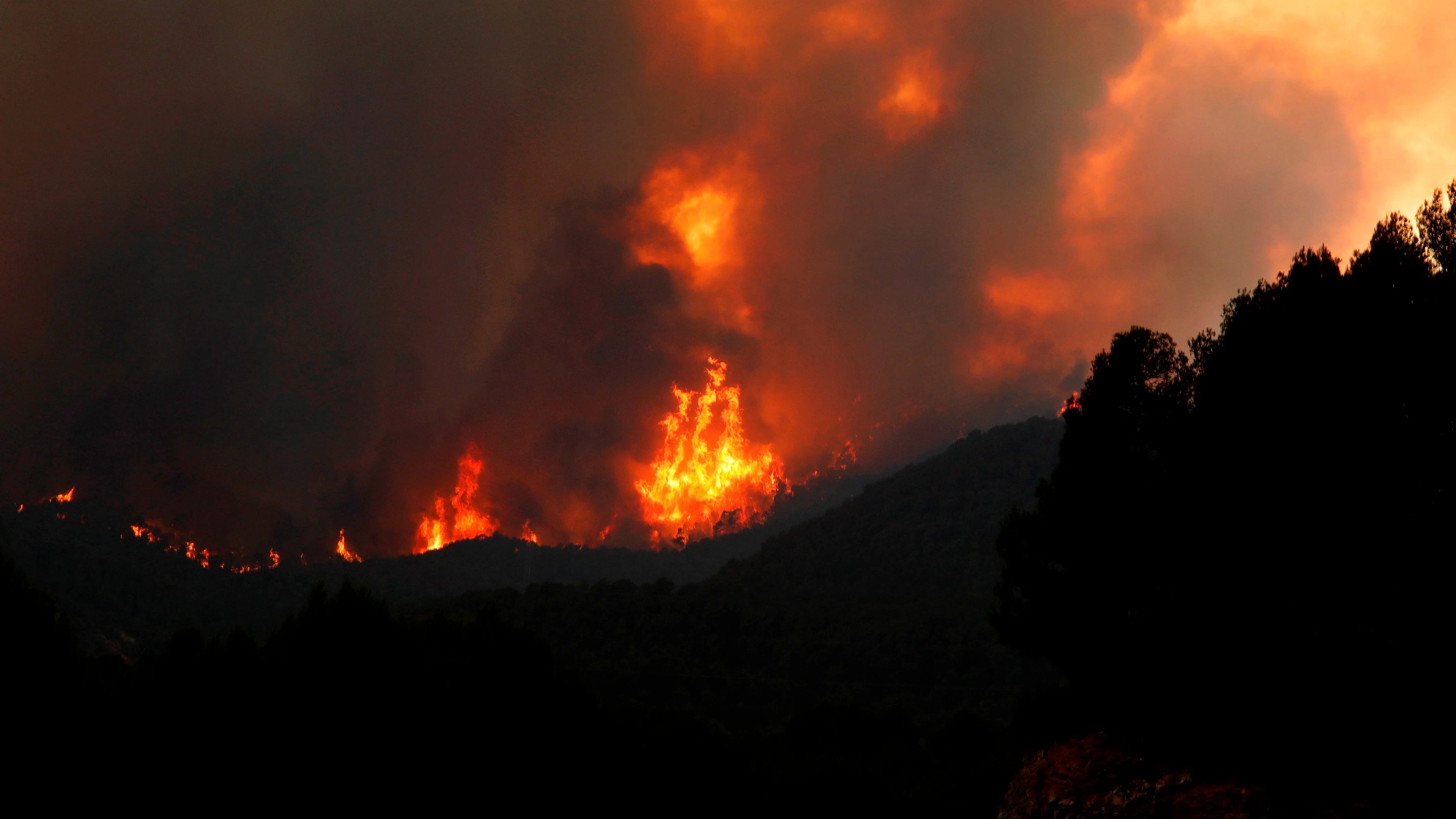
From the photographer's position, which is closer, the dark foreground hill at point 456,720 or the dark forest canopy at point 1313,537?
the dark forest canopy at point 1313,537

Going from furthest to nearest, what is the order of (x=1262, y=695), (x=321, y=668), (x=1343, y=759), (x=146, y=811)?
(x=321, y=668) < (x=146, y=811) < (x=1262, y=695) < (x=1343, y=759)

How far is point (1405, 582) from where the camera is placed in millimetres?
20031

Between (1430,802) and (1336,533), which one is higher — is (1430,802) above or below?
below

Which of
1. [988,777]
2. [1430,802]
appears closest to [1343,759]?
[1430,802]

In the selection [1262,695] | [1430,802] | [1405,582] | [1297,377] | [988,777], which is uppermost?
[1297,377]

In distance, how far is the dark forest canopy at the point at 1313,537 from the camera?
758 inches

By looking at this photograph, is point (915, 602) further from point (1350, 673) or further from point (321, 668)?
point (1350, 673)

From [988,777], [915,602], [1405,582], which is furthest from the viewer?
[915,602]

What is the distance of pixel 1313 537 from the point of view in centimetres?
2230

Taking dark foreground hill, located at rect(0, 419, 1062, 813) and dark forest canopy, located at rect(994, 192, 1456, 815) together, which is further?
dark foreground hill, located at rect(0, 419, 1062, 813)

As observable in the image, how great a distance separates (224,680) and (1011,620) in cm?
3852

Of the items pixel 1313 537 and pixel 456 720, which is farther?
pixel 456 720

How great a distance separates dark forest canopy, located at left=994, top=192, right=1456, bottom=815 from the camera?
19.3 m

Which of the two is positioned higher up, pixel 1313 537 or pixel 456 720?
pixel 456 720
